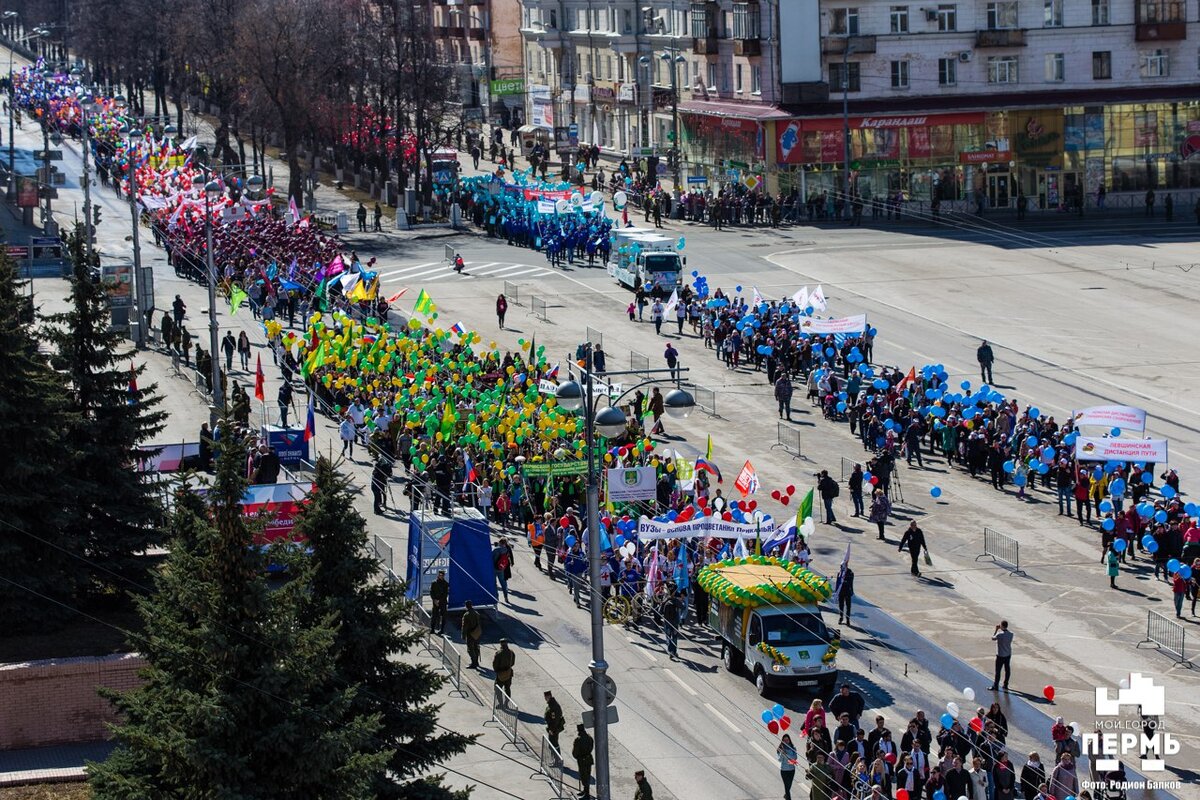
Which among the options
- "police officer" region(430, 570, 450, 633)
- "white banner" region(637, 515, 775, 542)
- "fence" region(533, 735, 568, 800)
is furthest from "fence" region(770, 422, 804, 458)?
"fence" region(533, 735, 568, 800)

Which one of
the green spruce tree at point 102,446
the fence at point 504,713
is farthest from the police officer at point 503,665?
the green spruce tree at point 102,446

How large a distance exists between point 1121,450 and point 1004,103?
5074 cm

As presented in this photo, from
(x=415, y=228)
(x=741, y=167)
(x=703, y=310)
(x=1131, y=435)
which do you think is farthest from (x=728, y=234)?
(x=1131, y=435)

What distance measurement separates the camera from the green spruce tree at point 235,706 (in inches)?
744

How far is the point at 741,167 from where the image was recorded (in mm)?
88250

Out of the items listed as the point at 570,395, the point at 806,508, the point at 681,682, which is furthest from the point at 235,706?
the point at 806,508

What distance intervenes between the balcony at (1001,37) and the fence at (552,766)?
66.4 metres

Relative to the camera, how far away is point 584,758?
26.6m

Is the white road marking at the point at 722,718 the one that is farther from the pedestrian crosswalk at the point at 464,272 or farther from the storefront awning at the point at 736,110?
the storefront awning at the point at 736,110

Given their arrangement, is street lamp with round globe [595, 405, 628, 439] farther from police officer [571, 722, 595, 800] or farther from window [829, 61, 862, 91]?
window [829, 61, 862, 91]

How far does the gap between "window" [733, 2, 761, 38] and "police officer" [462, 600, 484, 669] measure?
60.3 meters

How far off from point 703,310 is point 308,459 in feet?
64.7

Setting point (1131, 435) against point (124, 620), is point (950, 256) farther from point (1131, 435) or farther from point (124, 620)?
point (124, 620)

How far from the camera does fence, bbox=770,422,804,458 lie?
1832 inches
